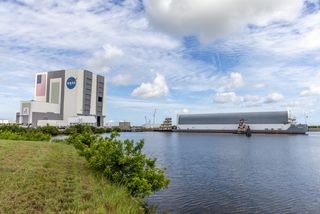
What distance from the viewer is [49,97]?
16775 centimetres

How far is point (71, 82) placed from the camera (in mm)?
162000

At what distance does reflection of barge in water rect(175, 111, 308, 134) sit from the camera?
520 ft

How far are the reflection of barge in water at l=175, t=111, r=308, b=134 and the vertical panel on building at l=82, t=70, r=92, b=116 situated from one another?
5846 centimetres

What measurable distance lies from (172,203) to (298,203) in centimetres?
737

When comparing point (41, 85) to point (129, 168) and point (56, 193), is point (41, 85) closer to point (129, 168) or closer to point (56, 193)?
point (129, 168)

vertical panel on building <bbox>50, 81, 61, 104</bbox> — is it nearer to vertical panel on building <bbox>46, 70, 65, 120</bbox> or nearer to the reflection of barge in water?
vertical panel on building <bbox>46, 70, 65, 120</bbox>

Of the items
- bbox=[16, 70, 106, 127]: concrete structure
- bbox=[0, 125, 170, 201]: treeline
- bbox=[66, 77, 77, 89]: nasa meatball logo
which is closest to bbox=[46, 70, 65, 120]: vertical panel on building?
bbox=[16, 70, 106, 127]: concrete structure

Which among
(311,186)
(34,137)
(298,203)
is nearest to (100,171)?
(298,203)

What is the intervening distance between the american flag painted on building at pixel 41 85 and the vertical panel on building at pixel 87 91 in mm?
23298

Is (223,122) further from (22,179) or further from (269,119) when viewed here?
(22,179)

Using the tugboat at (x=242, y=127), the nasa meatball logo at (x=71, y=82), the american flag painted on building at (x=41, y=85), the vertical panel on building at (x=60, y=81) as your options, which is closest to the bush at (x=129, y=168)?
the tugboat at (x=242, y=127)

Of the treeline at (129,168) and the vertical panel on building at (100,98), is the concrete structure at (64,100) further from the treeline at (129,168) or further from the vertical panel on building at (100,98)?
the treeline at (129,168)

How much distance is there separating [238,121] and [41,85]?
106818mm

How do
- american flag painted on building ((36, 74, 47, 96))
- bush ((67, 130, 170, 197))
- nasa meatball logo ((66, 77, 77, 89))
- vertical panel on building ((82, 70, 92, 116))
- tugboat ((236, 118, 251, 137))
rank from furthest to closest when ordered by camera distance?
american flag painted on building ((36, 74, 47, 96)) < vertical panel on building ((82, 70, 92, 116)) < tugboat ((236, 118, 251, 137)) < nasa meatball logo ((66, 77, 77, 89)) < bush ((67, 130, 170, 197))
